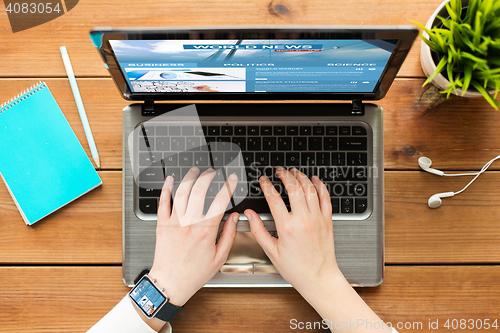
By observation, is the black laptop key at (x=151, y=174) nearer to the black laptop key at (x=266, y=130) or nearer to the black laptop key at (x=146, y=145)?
the black laptop key at (x=146, y=145)

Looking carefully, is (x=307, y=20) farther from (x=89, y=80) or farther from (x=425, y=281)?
(x=425, y=281)

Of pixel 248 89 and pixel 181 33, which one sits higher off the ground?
pixel 181 33

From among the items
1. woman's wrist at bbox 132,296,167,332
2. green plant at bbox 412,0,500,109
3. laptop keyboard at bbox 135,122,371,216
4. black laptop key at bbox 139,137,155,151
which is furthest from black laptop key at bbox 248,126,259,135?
woman's wrist at bbox 132,296,167,332

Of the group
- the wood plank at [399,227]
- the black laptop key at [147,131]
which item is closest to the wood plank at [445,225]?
the wood plank at [399,227]

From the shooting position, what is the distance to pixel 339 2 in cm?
68

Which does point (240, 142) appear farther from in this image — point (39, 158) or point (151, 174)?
point (39, 158)

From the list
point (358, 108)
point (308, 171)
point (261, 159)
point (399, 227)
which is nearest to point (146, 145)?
point (261, 159)

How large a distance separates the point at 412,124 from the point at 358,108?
0.16 metres

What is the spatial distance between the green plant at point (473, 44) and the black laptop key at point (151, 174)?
1.70ft

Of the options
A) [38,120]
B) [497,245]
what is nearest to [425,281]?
[497,245]

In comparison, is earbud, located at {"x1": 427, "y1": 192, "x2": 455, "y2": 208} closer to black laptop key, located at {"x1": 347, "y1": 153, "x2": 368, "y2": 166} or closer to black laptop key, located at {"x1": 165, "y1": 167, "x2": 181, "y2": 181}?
black laptop key, located at {"x1": 347, "y1": 153, "x2": 368, "y2": 166}

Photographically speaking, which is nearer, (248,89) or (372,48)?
(372,48)

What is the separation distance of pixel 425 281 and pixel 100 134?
80 cm

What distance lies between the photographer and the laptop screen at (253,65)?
0.47m
